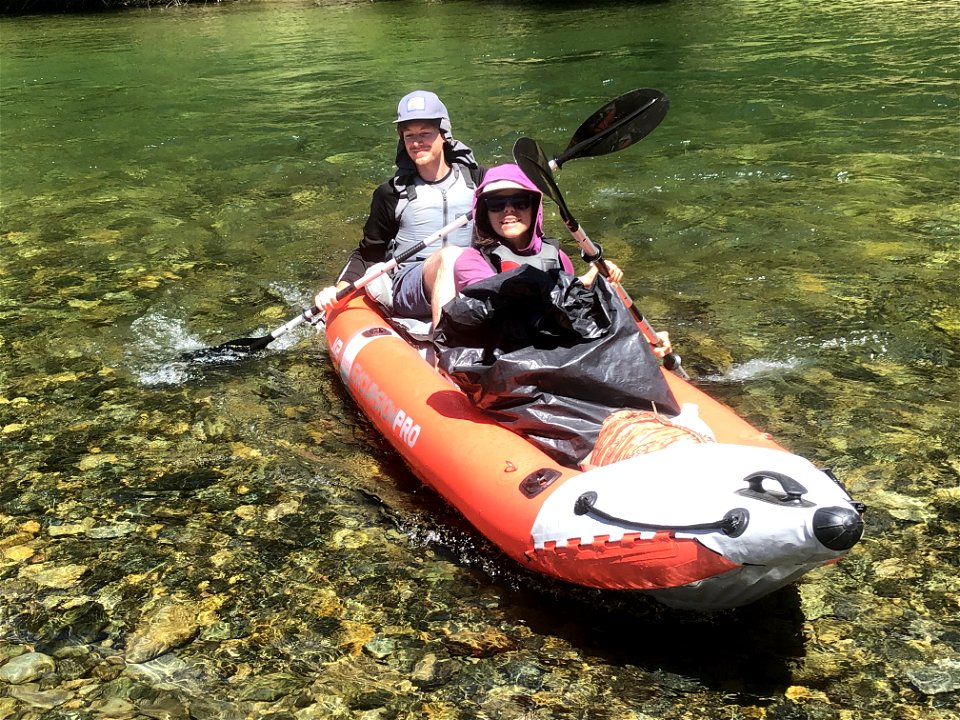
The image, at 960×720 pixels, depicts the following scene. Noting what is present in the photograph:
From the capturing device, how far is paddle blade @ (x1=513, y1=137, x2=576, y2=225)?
3.98m

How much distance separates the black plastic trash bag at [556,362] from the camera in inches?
133

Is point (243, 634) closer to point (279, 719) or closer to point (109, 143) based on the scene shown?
point (279, 719)

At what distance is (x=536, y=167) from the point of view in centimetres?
395

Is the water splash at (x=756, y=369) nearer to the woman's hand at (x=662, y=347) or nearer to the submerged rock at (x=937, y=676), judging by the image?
the woman's hand at (x=662, y=347)

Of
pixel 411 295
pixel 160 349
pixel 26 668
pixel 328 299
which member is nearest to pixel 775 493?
pixel 26 668

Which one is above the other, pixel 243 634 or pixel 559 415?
pixel 559 415

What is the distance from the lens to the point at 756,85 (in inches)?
430

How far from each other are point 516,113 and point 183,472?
24.4 ft

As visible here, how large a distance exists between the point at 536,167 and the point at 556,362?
103 cm

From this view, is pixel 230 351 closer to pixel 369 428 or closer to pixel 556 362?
pixel 369 428

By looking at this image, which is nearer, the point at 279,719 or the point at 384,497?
the point at 279,719

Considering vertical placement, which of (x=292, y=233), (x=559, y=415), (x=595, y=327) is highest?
(x=595, y=327)

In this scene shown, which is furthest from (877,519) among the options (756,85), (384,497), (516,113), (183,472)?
(756,85)

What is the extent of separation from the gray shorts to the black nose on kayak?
2611 mm
